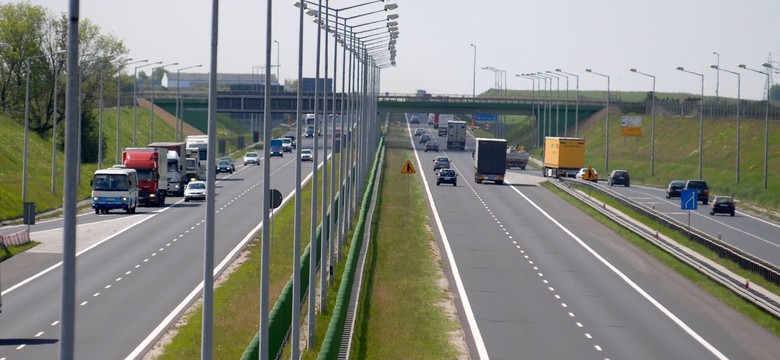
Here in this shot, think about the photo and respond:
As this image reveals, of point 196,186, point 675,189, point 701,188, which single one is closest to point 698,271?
point 701,188

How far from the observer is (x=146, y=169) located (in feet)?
260

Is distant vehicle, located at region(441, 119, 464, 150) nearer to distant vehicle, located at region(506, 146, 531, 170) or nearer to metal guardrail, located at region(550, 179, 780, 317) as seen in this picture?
distant vehicle, located at region(506, 146, 531, 170)

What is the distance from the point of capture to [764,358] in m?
34.8

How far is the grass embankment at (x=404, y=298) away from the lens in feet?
113

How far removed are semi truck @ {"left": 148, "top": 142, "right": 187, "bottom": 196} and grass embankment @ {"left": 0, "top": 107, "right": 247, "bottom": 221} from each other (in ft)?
17.9

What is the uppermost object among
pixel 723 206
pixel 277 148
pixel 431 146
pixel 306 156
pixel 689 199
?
pixel 689 199

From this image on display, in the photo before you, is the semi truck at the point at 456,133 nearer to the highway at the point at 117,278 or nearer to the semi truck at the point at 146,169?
the highway at the point at 117,278

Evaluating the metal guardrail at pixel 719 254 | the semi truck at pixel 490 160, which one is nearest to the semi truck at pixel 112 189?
the metal guardrail at pixel 719 254

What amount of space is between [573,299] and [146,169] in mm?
39884

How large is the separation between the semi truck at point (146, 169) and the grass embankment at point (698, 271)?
994 inches

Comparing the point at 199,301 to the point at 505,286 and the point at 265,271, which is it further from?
the point at 265,271

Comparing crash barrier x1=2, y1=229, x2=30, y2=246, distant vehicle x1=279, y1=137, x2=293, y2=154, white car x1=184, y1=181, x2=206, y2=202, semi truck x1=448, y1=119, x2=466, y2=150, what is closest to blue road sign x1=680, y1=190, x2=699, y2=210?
crash barrier x1=2, y1=229, x2=30, y2=246

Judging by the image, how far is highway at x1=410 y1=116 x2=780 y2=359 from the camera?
118ft

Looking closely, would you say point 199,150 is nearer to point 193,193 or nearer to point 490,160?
point 193,193
